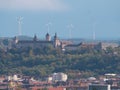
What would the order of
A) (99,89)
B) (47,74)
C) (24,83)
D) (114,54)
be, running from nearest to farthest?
1. (99,89)
2. (24,83)
3. (47,74)
4. (114,54)

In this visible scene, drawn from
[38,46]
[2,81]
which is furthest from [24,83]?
[38,46]

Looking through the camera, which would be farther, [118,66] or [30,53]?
[30,53]

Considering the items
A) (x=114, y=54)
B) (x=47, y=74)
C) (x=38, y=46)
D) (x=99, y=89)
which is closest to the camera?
(x=99, y=89)

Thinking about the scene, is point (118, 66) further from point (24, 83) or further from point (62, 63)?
point (24, 83)

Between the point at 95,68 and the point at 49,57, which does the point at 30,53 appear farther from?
the point at 95,68

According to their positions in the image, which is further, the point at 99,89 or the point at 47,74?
the point at 47,74

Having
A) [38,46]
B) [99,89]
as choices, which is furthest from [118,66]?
[99,89]
